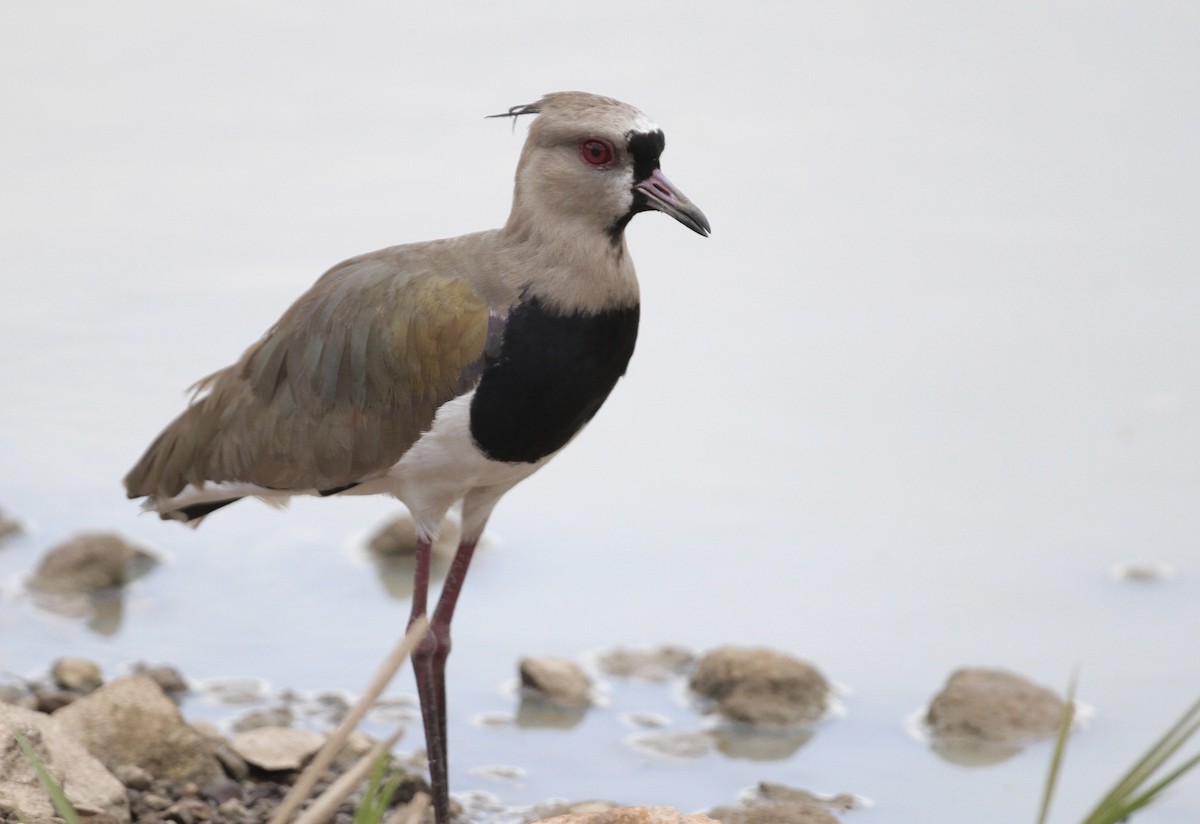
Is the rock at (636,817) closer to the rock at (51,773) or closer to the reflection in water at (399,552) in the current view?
the rock at (51,773)

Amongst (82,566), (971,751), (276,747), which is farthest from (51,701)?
(971,751)

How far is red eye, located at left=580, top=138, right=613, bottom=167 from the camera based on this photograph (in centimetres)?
444

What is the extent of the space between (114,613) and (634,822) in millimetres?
3532

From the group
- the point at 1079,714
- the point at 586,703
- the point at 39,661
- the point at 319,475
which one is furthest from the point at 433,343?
the point at 1079,714

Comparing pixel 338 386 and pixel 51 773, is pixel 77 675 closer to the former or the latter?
pixel 51 773

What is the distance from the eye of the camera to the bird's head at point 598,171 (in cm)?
443

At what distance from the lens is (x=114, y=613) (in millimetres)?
6590

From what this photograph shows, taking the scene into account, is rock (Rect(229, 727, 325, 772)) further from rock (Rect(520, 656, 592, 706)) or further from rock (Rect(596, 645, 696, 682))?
rock (Rect(596, 645, 696, 682))

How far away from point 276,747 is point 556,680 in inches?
47.6

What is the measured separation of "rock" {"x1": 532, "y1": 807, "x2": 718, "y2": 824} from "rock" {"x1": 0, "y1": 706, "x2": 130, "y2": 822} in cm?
126

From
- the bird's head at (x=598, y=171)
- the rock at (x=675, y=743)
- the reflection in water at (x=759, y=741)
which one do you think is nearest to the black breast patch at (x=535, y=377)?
the bird's head at (x=598, y=171)

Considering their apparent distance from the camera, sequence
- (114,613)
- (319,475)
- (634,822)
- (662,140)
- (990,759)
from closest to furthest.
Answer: (634,822)
(662,140)
(319,475)
(990,759)
(114,613)

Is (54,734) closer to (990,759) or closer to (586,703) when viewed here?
(586,703)

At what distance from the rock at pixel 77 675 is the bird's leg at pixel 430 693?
4.67 ft
